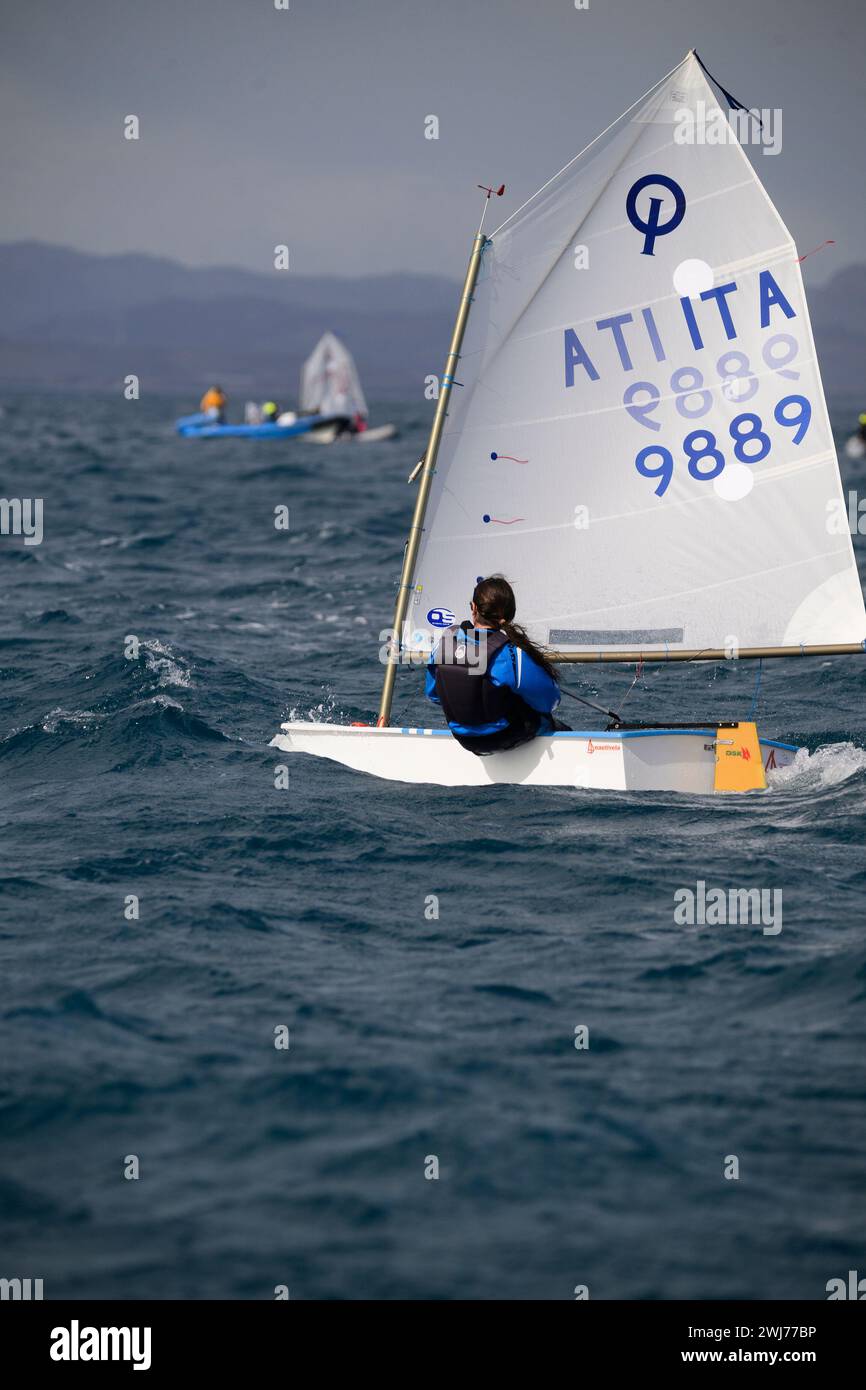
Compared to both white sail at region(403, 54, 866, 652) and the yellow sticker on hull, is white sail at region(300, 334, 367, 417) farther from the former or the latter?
the yellow sticker on hull

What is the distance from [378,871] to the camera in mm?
9305

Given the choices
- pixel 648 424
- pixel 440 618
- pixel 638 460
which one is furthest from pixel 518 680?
pixel 648 424

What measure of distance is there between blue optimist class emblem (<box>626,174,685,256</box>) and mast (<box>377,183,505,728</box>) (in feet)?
3.02

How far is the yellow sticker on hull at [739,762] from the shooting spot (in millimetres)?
10672

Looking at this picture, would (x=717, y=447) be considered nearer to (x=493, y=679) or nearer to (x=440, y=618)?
(x=440, y=618)

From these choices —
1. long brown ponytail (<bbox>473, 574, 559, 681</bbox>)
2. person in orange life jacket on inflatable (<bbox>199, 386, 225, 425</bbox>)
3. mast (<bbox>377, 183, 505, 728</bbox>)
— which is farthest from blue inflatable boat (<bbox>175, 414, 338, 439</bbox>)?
long brown ponytail (<bbox>473, 574, 559, 681</bbox>)

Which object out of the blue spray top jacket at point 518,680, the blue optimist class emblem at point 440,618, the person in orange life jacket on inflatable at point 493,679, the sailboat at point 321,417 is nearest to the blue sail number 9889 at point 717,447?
the person in orange life jacket on inflatable at point 493,679

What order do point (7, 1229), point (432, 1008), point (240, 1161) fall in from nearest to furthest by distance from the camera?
point (7, 1229), point (240, 1161), point (432, 1008)

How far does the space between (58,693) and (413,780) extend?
428 centimetres

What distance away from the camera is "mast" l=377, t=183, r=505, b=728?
35.1 feet

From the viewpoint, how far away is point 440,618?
1125 centimetres

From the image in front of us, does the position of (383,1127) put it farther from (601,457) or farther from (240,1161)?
(601,457)

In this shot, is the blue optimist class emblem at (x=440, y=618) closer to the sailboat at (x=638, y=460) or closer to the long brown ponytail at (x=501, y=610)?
the sailboat at (x=638, y=460)
